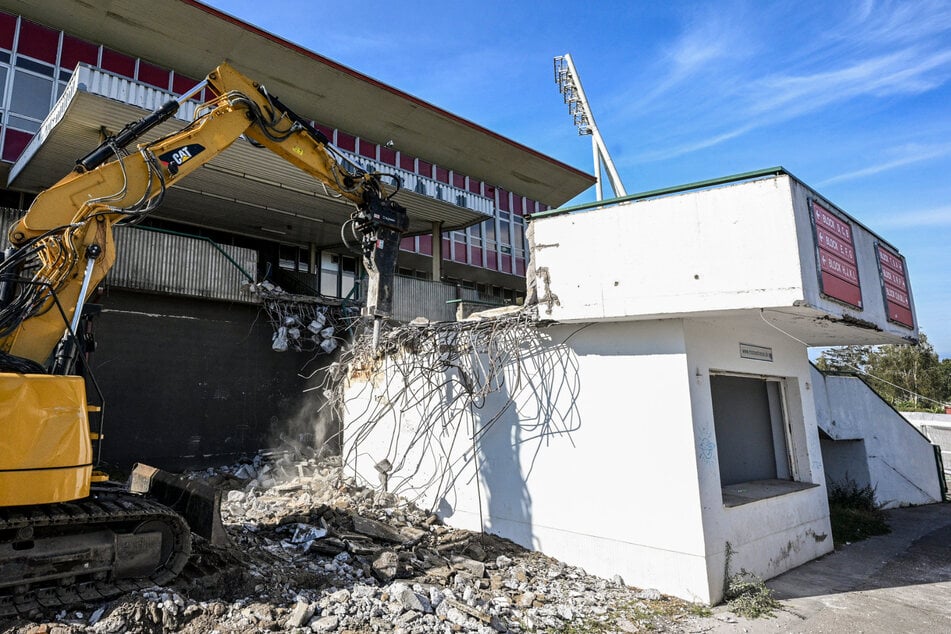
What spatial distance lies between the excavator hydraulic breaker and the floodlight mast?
16.8 meters

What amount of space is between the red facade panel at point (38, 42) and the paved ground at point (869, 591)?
20.1 meters

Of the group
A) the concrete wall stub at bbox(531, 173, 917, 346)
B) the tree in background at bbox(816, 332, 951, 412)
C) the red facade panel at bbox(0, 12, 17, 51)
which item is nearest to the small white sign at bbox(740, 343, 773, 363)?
the concrete wall stub at bbox(531, 173, 917, 346)

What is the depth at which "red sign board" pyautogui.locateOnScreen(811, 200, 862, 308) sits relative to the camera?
702 cm

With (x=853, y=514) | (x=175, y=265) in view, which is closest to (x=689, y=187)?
(x=853, y=514)

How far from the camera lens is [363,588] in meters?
5.90

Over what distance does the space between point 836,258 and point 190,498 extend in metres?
9.01

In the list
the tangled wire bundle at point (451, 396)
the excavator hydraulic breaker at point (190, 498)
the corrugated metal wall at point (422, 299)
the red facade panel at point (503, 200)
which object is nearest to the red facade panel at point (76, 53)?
the corrugated metal wall at point (422, 299)

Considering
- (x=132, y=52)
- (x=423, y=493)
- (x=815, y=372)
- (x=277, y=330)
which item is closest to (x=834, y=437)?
(x=815, y=372)

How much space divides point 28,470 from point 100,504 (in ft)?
3.33

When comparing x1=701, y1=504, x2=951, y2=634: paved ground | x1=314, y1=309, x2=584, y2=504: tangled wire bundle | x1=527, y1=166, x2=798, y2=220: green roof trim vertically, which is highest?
x1=527, y1=166, x2=798, y2=220: green roof trim

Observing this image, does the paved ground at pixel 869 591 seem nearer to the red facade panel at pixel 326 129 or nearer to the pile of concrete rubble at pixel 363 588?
the pile of concrete rubble at pixel 363 588

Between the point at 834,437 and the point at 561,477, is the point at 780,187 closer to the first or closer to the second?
the point at 561,477

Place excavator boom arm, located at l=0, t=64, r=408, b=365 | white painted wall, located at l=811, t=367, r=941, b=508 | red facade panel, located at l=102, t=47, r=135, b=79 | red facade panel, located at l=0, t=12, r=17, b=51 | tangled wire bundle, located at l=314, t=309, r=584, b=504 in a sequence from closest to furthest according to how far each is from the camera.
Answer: excavator boom arm, located at l=0, t=64, r=408, b=365, tangled wire bundle, located at l=314, t=309, r=584, b=504, white painted wall, located at l=811, t=367, r=941, b=508, red facade panel, located at l=0, t=12, r=17, b=51, red facade panel, located at l=102, t=47, r=135, b=79

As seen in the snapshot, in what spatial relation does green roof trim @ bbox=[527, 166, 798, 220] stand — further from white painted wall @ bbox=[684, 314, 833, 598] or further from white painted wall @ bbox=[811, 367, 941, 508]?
white painted wall @ bbox=[811, 367, 941, 508]
